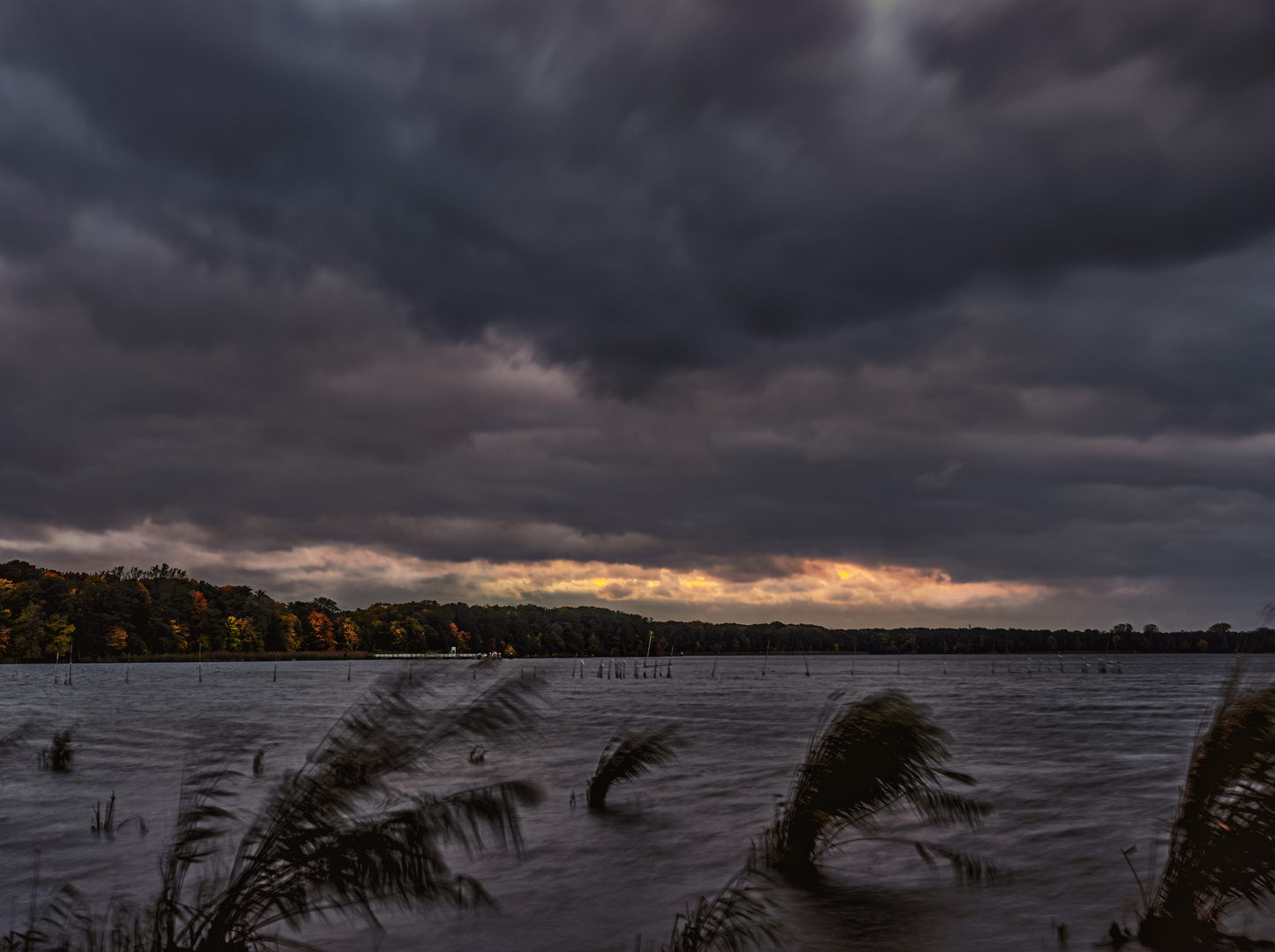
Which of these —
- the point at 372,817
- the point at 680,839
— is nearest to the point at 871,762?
the point at 372,817

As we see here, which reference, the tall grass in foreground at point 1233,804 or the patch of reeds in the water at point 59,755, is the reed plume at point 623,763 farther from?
the patch of reeds in the water at point 59,755

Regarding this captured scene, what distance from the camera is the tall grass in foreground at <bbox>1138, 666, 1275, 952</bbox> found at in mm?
7664

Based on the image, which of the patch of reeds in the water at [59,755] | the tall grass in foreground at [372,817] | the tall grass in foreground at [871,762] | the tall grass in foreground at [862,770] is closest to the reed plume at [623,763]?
the tall grass in foreground at [862,770]

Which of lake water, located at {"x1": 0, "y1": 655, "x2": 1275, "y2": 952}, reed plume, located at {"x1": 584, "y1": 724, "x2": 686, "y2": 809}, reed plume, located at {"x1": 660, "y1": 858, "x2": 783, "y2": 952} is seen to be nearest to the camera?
reed plume, located at {"x1": 660, "y1": 858, "x2": 783, "y2": 952}

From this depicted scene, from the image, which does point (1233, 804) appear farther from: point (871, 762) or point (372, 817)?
point (372, 817)

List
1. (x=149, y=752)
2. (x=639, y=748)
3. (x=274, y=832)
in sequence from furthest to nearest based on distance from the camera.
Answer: (x=149, y=752), (x=639, y=748), (x=274, y=832)

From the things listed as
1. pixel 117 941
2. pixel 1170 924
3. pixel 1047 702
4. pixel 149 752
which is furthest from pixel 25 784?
pixel 1047 702

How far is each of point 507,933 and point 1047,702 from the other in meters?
71.6

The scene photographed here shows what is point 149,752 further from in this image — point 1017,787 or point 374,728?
point 374,728

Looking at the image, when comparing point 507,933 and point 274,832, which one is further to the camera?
point 507,933

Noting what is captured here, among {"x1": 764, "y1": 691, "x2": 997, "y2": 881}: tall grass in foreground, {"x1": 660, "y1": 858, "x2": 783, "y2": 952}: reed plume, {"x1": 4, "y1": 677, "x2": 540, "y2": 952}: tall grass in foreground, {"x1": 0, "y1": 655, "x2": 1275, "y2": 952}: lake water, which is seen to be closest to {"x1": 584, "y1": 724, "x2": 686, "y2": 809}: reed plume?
{"x1": 0, "y1": 655, "x2": 1275, "y2": 952}: lake water

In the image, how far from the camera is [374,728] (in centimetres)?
493

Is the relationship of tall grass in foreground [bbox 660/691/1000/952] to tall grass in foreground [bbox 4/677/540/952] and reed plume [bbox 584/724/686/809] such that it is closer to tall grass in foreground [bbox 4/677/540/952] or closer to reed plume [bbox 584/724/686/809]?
tall grass in foreground [bbox 4/677/540/952]

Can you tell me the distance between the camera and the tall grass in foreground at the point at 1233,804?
7.66 metres
